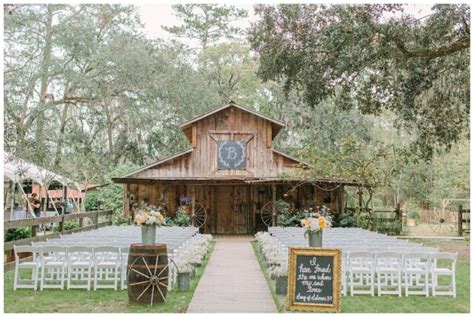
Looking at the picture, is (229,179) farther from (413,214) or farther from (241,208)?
(413,214)

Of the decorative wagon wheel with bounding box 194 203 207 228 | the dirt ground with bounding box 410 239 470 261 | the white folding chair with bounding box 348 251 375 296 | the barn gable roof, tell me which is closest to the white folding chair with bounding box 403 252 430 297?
the white folding chair with bounding box 348 251 375 296

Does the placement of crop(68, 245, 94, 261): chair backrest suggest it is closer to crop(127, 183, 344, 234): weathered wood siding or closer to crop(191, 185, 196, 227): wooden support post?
crop(191, 185, 196, 227): wooden support post

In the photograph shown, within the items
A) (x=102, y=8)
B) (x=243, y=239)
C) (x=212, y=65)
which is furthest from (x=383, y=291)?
(x=212, y=65)

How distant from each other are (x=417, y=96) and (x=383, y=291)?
9.41 m

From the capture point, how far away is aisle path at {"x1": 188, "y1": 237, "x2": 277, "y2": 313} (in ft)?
28.1

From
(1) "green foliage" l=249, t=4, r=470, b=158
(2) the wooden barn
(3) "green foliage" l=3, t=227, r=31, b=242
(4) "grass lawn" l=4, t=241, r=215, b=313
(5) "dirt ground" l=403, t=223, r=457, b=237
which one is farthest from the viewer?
(5) "dirt ground" l=403, t=223, r=457, b=237

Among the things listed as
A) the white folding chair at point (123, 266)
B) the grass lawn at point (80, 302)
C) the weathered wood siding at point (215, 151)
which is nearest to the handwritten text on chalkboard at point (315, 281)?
the grass lawn at point (80, 302)

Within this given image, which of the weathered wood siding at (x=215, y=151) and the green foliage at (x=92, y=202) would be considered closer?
the weathered wood siding at (x=215, y=151)

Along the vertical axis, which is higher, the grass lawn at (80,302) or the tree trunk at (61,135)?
the tree trunk at (61,135)

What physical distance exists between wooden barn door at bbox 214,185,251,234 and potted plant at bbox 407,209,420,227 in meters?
15.3

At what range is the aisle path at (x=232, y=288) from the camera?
→ 8.55 m

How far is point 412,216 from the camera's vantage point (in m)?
38.9

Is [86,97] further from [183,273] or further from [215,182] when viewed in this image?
[183,273]

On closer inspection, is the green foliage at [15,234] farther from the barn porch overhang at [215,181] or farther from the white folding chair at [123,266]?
the barn porch overhang at [215,181]
